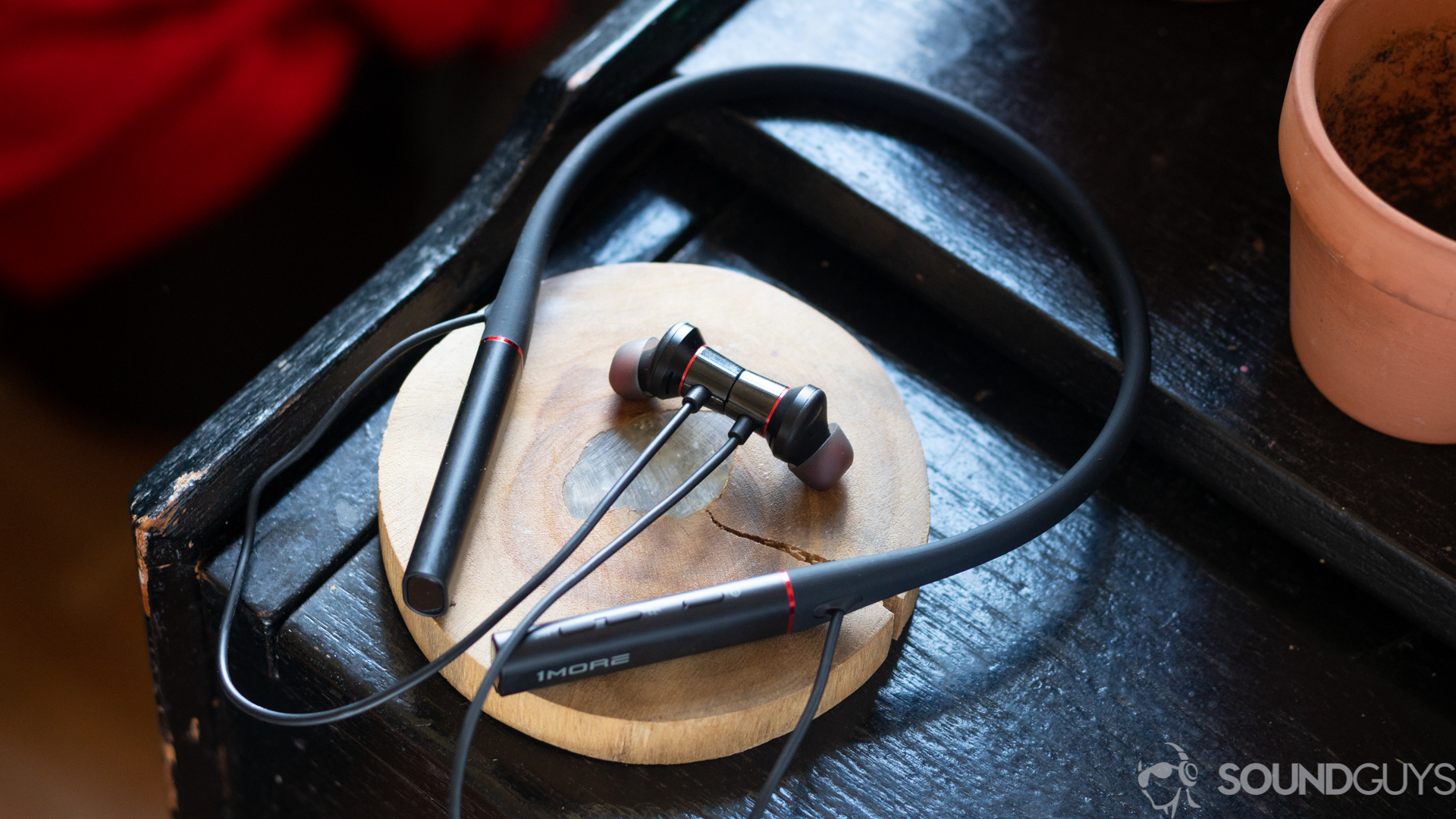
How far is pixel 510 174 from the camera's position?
560 millimetres

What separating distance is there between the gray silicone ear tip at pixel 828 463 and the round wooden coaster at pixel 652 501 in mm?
11

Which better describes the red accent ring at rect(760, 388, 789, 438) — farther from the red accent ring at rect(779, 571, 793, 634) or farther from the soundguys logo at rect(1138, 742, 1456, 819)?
the soundguys logo at rect(1138, 742, 1456, 819)

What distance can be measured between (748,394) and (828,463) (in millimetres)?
42

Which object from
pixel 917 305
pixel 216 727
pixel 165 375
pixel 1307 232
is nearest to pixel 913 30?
pixel 917 305

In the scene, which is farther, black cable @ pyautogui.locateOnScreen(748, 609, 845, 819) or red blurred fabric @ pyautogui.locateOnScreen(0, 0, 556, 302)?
red blurred fabric @ pyautogui.locateOnScreen(0, 0, 556, 302)

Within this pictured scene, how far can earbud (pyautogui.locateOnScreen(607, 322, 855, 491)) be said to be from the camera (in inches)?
16.4

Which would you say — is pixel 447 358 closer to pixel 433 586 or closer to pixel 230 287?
pixel 433 586

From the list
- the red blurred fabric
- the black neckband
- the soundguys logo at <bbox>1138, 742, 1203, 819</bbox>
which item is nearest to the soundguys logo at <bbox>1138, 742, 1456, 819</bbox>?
the soundguys logo at <bbox>1138, 742, 1203, 819</bbox>

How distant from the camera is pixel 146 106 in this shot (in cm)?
78

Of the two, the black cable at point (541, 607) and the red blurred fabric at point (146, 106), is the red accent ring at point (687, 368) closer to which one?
the black cable at point (541, 607)

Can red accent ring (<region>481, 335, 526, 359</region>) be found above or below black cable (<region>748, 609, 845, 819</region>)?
above

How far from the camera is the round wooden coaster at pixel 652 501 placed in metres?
0.40

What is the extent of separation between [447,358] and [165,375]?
593 mm

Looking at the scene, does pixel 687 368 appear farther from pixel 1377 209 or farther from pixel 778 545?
pixel 1377 209
